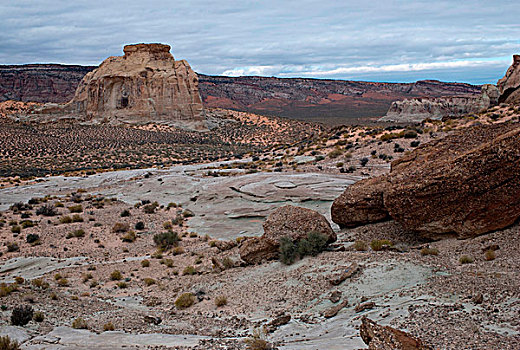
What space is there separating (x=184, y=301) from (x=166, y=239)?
7197 mm

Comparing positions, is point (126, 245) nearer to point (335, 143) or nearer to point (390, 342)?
point (390, 342)

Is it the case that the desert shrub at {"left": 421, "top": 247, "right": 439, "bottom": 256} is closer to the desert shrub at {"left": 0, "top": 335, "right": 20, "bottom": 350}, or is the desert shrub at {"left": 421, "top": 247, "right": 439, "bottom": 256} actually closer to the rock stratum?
the desert shrub at {"left": 0, "top": 335, "right": 20, "bottom": 350}

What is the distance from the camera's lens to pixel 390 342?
15.3ft

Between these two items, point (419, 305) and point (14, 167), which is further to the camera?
point (14, 167)

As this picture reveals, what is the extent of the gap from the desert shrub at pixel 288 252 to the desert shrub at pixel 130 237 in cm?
885

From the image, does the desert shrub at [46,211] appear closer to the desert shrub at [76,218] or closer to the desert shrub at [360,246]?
the desert shrub at [76,218]

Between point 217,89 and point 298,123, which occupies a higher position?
point 217,89

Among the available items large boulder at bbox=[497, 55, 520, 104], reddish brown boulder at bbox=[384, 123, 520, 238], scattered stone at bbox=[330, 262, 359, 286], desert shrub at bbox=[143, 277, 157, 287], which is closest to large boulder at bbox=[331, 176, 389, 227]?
reddish brown boulder at bbox=[384, 123, 520, 238]

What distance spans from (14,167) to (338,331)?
142 ft

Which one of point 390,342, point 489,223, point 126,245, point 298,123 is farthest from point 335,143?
point 298,123

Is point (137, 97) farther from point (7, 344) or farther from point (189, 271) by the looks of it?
point (7, 344)

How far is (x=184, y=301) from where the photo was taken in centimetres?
978

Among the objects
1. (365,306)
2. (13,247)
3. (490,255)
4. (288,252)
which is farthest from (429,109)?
(365,306)

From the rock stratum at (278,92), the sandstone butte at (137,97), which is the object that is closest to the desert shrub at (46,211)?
the sandstone butte at (137,97)
